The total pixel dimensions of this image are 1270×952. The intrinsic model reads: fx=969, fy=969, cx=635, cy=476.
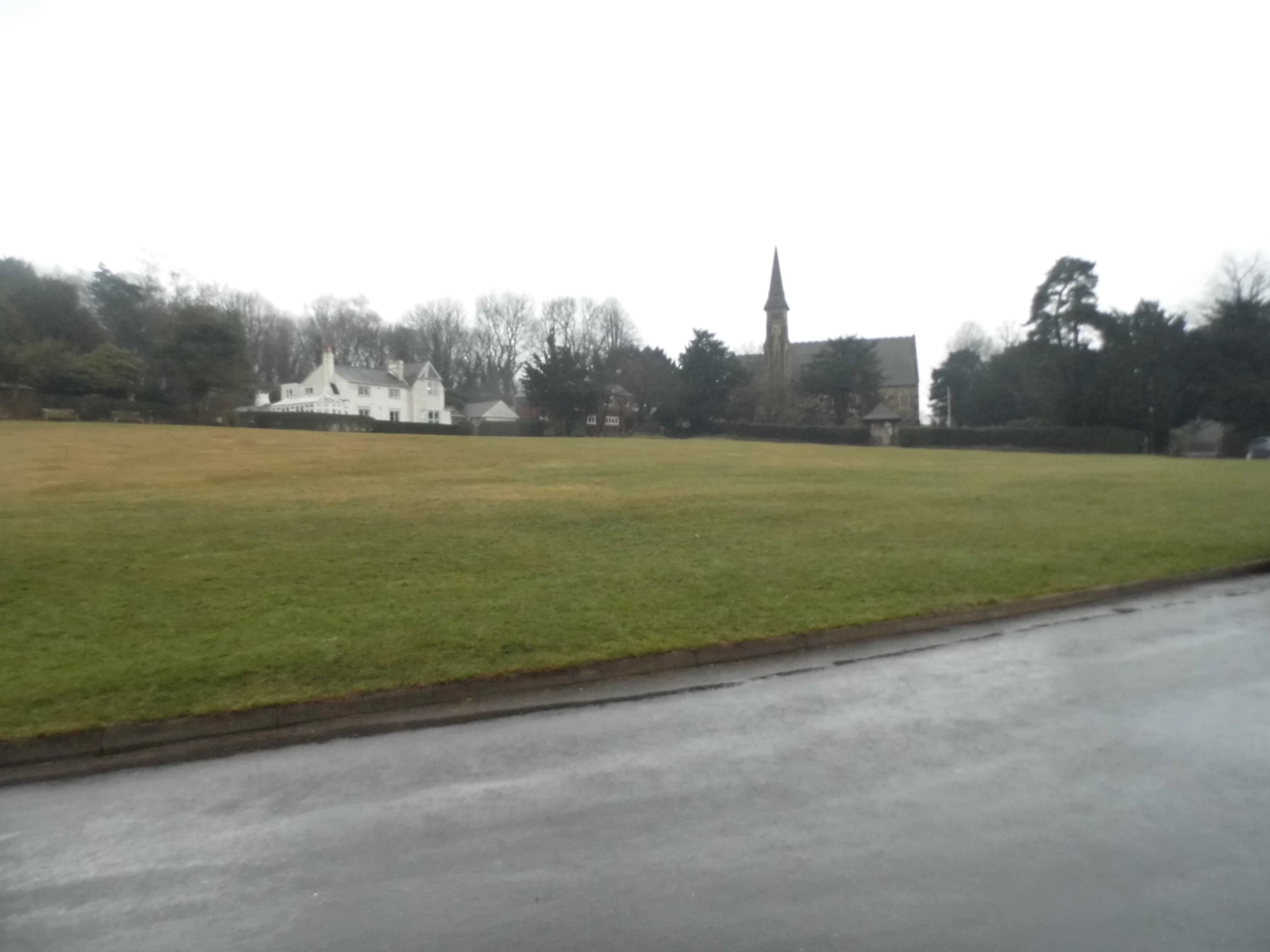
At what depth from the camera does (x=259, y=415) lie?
58.8 meters

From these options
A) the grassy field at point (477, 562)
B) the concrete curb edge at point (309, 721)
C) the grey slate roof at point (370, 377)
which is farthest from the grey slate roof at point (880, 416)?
the concrete curb edge at point (309, 721)

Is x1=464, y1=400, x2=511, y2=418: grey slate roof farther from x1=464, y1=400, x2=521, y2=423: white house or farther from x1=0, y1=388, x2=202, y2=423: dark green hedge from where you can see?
x1=0, y1=388, x2=202, y2=423: dark green hedge

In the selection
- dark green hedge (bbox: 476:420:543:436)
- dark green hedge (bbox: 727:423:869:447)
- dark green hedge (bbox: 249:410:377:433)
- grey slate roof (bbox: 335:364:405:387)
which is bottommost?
dark green hedge (bbox: 727:423:869:447)

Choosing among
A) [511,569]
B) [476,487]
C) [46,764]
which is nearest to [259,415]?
[476,487]

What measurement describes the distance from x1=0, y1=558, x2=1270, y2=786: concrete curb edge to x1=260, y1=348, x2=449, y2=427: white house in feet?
209

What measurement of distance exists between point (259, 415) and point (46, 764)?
54344 millimetres

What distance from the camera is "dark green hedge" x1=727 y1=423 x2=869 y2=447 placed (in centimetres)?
6281

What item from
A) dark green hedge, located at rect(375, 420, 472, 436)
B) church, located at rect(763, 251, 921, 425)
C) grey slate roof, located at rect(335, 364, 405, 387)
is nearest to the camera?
dark green hedge, located at rect(375, 420, 472, 436)

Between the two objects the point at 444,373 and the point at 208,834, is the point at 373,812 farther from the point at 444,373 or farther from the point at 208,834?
the point at 444,373

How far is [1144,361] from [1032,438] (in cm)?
845

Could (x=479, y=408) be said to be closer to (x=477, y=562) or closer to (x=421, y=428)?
(x=421, y=428)

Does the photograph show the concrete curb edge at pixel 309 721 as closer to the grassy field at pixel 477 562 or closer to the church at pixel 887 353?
the grassy field at pixel 477 562

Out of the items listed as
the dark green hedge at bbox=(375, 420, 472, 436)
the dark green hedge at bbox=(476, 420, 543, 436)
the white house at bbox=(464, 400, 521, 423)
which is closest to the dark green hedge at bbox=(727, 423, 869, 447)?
the dark green hedge at bbox=(476, 420, 543, 436)

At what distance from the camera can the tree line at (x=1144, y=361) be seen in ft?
188
